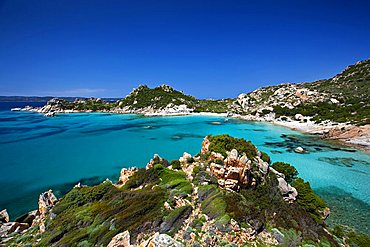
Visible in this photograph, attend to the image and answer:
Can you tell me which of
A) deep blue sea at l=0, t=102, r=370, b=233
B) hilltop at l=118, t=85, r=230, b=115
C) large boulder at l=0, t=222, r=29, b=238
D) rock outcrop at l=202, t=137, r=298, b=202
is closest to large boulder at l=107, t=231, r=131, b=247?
rock outcrop at l=202, t=137, r=298, b=202

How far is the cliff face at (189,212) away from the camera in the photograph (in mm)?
10922

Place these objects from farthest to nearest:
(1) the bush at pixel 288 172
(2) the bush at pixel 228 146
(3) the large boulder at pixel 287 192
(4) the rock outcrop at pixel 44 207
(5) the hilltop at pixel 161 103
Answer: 1. (5) the hilltop at pixel 161 103
2. (1) the bush at pixel 288 172
3. (2) the bush at pixel 228 146
4. (3) the large boulder at pixel 287 192
5. (4) the rock outcrop at pixel 44 207

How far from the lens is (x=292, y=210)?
14.3m

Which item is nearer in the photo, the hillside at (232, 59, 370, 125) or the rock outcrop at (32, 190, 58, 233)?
the rock outcrop at (32, 190, 58, 233)

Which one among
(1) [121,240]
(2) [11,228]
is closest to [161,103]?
(2) [11,228]

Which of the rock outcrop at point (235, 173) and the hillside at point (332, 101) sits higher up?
the hillside at point (332, 101)

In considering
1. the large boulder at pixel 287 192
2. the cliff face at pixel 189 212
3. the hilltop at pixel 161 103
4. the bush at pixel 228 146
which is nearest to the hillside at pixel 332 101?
the hilltop at pixel 161 103

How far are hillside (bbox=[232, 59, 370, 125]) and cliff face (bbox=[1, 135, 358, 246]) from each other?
46.5m

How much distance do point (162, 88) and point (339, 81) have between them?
329ft

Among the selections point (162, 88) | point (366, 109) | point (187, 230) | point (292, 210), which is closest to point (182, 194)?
point (187, 230)

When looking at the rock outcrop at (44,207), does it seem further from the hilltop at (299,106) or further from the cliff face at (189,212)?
the hilltop at (299,106)

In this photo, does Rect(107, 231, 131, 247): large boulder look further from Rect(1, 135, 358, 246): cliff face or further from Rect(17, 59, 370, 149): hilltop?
Rect(17, 59, 370, 149): hilltop

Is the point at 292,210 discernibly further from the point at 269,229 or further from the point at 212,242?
the point at 212,242

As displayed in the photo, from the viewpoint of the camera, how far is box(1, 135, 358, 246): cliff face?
1092 centimetres
